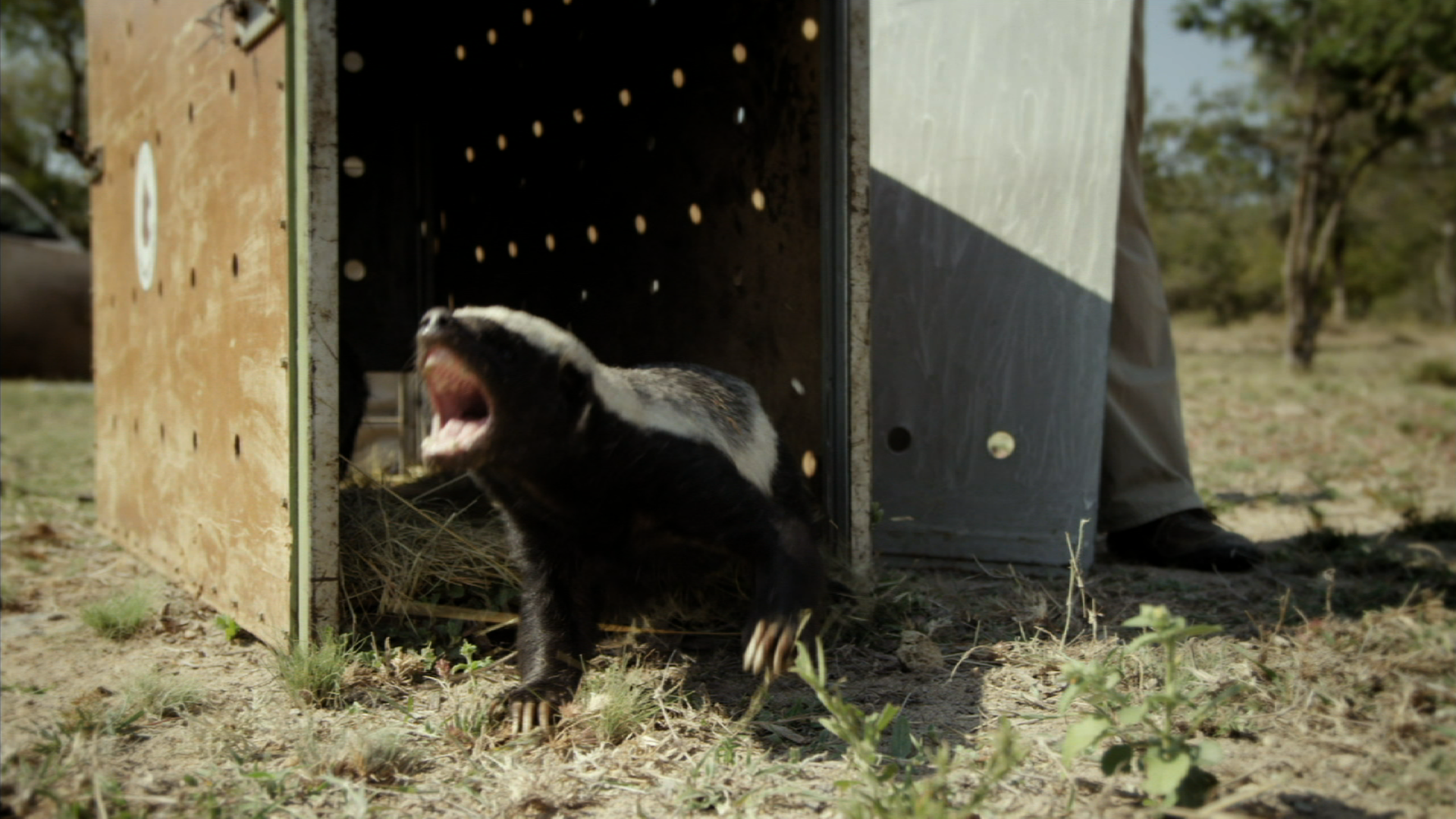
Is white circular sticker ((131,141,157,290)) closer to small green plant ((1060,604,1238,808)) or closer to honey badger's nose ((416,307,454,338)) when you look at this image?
honey badger's nose ((416,307,454,338))

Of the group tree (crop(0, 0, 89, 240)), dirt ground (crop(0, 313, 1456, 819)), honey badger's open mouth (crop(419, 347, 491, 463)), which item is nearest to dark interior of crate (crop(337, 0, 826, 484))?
dirt ground (crop(0, 313, 1456, 819))

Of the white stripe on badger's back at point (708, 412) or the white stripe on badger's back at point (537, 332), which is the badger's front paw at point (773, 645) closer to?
the white stripe on badger's back at point (708, 412)

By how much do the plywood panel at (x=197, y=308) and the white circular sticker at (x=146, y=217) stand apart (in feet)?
0.19

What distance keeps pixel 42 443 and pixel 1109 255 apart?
A: 24.8ft

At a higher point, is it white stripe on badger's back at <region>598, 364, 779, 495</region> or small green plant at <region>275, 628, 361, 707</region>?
white stripe on badger's back at <region>598, 364, 779, 495</region>

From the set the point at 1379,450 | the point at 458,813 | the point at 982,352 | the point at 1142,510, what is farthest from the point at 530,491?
the point at 1379,450

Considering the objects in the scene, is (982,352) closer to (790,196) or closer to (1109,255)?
(1109,255)

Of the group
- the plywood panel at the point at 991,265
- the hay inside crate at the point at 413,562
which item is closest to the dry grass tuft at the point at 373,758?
the hay inside crate at the point at 413,562

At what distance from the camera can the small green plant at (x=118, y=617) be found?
333 cm

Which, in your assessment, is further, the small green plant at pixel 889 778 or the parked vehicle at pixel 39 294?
the parked vehicle at pixel 39 294

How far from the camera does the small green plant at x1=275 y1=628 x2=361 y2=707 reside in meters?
2.67

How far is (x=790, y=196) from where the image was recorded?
377cm

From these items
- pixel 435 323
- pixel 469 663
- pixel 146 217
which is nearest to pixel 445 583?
pixel 469 663

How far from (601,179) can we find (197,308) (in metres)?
1.90
